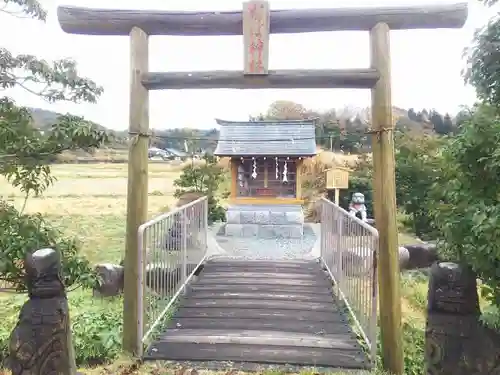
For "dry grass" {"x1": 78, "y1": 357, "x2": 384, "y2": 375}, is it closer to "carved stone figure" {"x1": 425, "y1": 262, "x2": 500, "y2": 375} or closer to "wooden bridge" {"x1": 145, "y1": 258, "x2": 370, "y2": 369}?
"wooden bridge" {"x1": 145, "y1": 258, "x2": 370, "y2": 369}

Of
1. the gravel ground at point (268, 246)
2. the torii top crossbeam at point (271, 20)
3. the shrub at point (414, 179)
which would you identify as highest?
the torii top crossbeam at point (271, 20)

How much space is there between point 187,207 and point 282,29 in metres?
2.04

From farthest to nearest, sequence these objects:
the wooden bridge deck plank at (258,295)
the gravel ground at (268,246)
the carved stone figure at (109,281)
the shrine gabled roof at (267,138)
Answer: the shrine gabled roof at (267,138), the gravel ground at (268,246), the carved stone figure at (109,281), the wooden bridge deck plank at (258,295)

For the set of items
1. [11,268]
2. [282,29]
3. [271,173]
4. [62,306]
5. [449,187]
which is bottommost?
[62,306]

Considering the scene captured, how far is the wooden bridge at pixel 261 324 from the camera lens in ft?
10.1

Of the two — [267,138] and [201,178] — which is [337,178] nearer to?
[267,138]

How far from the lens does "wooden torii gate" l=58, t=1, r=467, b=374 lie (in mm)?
3123

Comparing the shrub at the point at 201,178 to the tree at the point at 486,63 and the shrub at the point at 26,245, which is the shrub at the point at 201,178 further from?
the tree at the point at 486,63

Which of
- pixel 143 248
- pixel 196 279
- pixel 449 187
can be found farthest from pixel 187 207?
pixel 449 187

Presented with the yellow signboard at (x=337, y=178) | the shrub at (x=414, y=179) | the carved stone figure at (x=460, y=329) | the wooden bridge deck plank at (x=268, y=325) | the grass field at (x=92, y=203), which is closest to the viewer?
the carved stone figure at (x=460, y=329)

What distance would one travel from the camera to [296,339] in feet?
10.9

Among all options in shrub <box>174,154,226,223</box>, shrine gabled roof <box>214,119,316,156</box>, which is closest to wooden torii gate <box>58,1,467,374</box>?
shrine gabled roof <box>214,119,316,156</box>

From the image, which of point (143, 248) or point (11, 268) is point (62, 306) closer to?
point (11, 268)

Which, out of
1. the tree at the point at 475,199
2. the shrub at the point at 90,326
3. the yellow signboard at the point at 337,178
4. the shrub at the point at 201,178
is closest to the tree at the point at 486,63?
the tree at the point at 475,199
